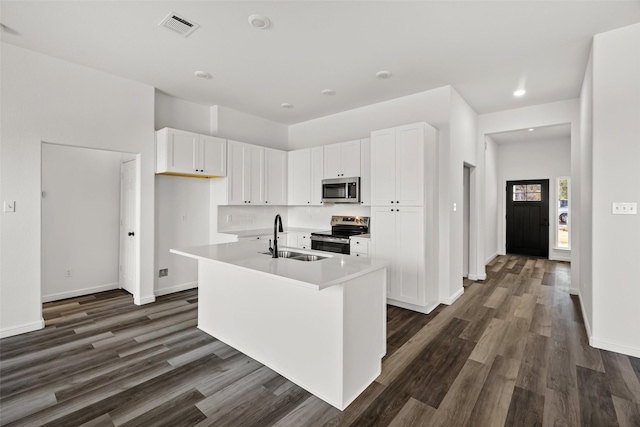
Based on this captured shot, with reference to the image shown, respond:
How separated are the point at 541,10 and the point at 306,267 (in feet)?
9.22

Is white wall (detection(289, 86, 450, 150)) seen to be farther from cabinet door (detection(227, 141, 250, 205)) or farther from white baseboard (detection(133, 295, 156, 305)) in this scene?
white baseboard (detection(133, 295, 156, 305))

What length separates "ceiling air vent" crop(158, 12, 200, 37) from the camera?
2.56m

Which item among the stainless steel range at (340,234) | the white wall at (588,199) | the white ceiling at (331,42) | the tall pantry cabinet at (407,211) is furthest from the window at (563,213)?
the stainless steel range at (340,234)

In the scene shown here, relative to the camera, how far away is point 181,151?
416cm

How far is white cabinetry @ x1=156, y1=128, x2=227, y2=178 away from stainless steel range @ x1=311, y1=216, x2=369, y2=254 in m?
1.80

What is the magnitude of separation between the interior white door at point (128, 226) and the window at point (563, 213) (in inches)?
350

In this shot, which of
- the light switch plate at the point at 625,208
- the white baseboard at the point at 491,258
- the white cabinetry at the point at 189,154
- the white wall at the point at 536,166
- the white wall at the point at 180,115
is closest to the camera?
the light switch plate at the point at 625,208

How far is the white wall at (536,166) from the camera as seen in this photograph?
716 cm

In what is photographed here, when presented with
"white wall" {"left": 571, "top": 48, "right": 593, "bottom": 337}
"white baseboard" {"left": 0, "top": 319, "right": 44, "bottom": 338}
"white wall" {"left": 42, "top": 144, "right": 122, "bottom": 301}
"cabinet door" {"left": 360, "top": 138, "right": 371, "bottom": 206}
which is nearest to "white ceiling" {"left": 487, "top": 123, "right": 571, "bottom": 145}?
"white wall" {"left": 571, "top": 48, "right": 593, "bottom": 337}

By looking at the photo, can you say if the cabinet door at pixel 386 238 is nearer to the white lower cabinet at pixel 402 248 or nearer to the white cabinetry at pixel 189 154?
the white lower cabinet at pixel 402 248

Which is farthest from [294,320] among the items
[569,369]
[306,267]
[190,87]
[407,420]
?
[190,87]

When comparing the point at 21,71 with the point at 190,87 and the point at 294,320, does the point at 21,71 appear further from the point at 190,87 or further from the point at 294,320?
the point at 294,320

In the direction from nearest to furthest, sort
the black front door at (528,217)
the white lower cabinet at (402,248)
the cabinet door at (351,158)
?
the white lower cabinet at (402,248), the cabinet door at (351,158), the black front door at (528,217)

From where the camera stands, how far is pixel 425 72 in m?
3.61
